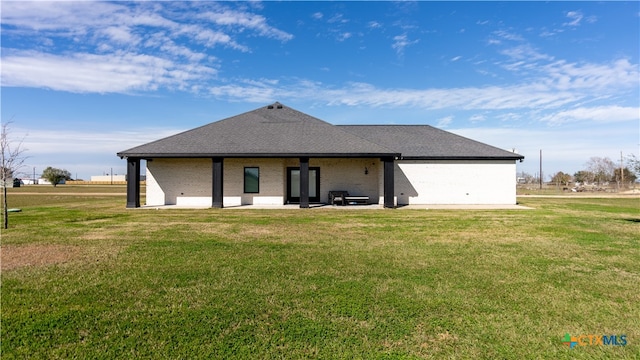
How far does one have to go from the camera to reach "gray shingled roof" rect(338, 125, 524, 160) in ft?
65.2

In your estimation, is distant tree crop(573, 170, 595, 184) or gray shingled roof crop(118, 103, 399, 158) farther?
distant tree crop(573, 170, 595, 184)

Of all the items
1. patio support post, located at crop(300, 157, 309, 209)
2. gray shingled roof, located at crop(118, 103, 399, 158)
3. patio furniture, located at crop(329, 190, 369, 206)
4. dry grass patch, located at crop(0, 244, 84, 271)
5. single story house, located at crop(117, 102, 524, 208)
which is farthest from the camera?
patio furniture, located at crop(329, 190, 369, 206)

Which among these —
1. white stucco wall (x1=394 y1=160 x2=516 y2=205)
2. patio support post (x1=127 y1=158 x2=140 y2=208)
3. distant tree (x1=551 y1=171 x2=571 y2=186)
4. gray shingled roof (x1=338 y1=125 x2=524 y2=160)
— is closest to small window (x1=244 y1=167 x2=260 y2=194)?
patio support post (x1=127 y1=158 x2=140 y2=208)

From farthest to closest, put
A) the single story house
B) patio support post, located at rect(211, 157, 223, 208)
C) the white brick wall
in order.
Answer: the white brick wall, the single story house, patio support post, located at rect(211, 157, 223, 208)

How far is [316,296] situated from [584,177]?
72.4 m

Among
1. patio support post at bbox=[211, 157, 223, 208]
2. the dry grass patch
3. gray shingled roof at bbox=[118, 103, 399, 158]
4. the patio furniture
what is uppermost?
gray shingled roof at bbox=[118, 103, 399, 158]

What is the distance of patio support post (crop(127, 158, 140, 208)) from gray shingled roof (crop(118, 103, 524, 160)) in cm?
58

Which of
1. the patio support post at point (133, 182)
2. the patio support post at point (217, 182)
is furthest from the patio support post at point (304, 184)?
the patio support post at point (133, 182)

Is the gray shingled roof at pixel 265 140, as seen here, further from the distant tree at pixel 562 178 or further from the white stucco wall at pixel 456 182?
the distant tree at pixel 562 178

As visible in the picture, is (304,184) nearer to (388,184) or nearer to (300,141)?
(300,141)

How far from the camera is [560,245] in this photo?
8164mm

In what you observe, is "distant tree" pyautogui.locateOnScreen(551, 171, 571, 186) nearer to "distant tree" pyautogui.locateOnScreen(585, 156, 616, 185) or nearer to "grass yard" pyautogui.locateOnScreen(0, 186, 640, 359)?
"distant tree" pyautogui.locateOnScreen(585, 156, 616, 185)

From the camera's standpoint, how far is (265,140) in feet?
62.1

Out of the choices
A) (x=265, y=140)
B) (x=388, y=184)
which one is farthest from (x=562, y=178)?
(x=265, y=140)
